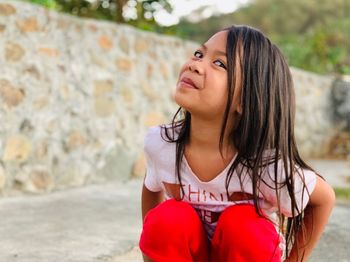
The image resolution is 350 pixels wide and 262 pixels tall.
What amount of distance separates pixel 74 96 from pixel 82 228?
41.0 inches

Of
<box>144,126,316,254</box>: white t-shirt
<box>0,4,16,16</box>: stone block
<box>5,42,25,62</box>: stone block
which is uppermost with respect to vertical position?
<box>0,4,16,16</box>: stone block

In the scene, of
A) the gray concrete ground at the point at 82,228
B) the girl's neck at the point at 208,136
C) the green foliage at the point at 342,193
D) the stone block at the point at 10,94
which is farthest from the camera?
the green foliage at the point at 342,193

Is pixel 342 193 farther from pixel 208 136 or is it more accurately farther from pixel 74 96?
pixel 208 136

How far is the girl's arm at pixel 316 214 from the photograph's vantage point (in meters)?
1.29

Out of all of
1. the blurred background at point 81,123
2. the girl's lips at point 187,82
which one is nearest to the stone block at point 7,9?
the blurred background at point 81,123

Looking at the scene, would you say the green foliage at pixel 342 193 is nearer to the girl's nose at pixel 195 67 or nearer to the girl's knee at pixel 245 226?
the girl's knee at pixel 245 226

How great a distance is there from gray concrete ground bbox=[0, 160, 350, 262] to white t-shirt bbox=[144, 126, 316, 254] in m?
0.46

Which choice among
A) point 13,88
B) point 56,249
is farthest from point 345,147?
point 56,249

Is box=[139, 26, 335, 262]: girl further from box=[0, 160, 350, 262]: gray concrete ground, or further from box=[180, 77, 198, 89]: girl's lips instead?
box=[0, 160, 350, 262]: gray concrete ground

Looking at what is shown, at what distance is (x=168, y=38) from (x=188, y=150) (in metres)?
2.56

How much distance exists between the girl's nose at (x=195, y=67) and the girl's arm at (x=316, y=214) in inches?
14.2

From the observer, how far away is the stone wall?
2631 mm

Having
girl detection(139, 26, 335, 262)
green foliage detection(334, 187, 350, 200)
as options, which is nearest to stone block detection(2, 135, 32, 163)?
girl detection(139, 26, 335, 262)

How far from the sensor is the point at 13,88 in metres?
2.61
